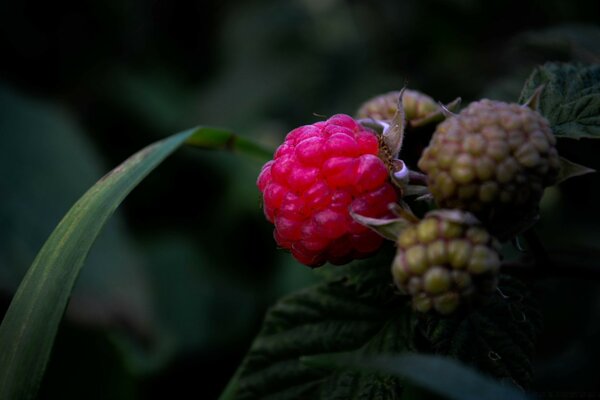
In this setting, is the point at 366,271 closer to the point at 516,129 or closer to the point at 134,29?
the point at 516,129

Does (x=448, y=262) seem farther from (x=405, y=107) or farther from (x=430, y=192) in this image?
(x=405, y=107)

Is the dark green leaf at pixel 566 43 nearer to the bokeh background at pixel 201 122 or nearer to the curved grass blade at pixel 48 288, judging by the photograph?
the bokeh background at pixel 201 122

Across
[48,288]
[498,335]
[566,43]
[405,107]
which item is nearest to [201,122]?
[566,43]

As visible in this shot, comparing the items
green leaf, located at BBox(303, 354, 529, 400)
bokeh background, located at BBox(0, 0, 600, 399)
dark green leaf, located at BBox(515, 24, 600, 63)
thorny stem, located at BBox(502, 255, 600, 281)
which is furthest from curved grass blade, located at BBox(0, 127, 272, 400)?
dark green leaf, located at BBox(515, 24, 600, 63)

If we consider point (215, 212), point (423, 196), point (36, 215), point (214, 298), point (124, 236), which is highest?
point (423, 196)

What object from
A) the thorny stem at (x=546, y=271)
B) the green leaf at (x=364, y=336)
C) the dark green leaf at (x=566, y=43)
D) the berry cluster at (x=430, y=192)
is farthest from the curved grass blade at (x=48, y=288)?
the dark green leaf at (x=566, y=43)

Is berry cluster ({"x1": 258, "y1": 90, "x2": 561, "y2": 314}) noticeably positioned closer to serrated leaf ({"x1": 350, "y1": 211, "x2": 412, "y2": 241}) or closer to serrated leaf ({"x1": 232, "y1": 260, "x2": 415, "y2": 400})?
serrated leaf ({"x1": 350, "y1": 211, "x2": 412, "y2": 241})

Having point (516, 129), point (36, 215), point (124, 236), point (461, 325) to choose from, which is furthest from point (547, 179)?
point (36, 215)
